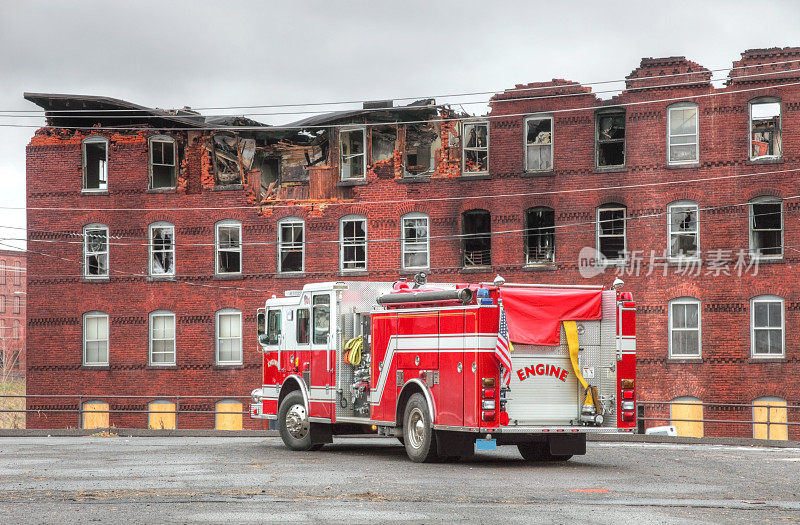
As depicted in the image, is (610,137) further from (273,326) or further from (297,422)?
(297,422)

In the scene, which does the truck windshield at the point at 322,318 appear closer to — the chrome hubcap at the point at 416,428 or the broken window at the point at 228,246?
the chrome hubcap at the point at 416,428

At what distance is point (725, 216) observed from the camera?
3675 centimetres

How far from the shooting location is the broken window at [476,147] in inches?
1572

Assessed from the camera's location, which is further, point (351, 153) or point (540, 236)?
point (351, 153)

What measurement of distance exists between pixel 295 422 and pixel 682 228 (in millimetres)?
20952

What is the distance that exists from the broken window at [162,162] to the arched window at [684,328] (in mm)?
19393

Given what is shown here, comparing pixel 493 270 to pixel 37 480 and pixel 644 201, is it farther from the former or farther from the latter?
pixel 37 480

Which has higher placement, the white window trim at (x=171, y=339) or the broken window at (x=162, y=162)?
the broken window at (x=162, y=162)

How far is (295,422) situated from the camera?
66.8 feet

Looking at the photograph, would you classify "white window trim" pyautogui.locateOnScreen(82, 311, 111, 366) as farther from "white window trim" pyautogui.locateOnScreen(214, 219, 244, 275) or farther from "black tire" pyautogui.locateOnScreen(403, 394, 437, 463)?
"black tire" pyautogui.locateOnScreen(403, 394, 437, 463)

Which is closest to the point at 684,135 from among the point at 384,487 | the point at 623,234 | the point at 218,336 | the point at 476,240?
the point at 623,234

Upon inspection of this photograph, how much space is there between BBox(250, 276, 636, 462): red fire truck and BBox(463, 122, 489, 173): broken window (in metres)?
21.6

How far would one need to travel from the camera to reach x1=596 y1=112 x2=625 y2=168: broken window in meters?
38.5

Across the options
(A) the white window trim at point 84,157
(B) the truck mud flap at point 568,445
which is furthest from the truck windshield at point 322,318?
(A) the white window trim at point 84,157
